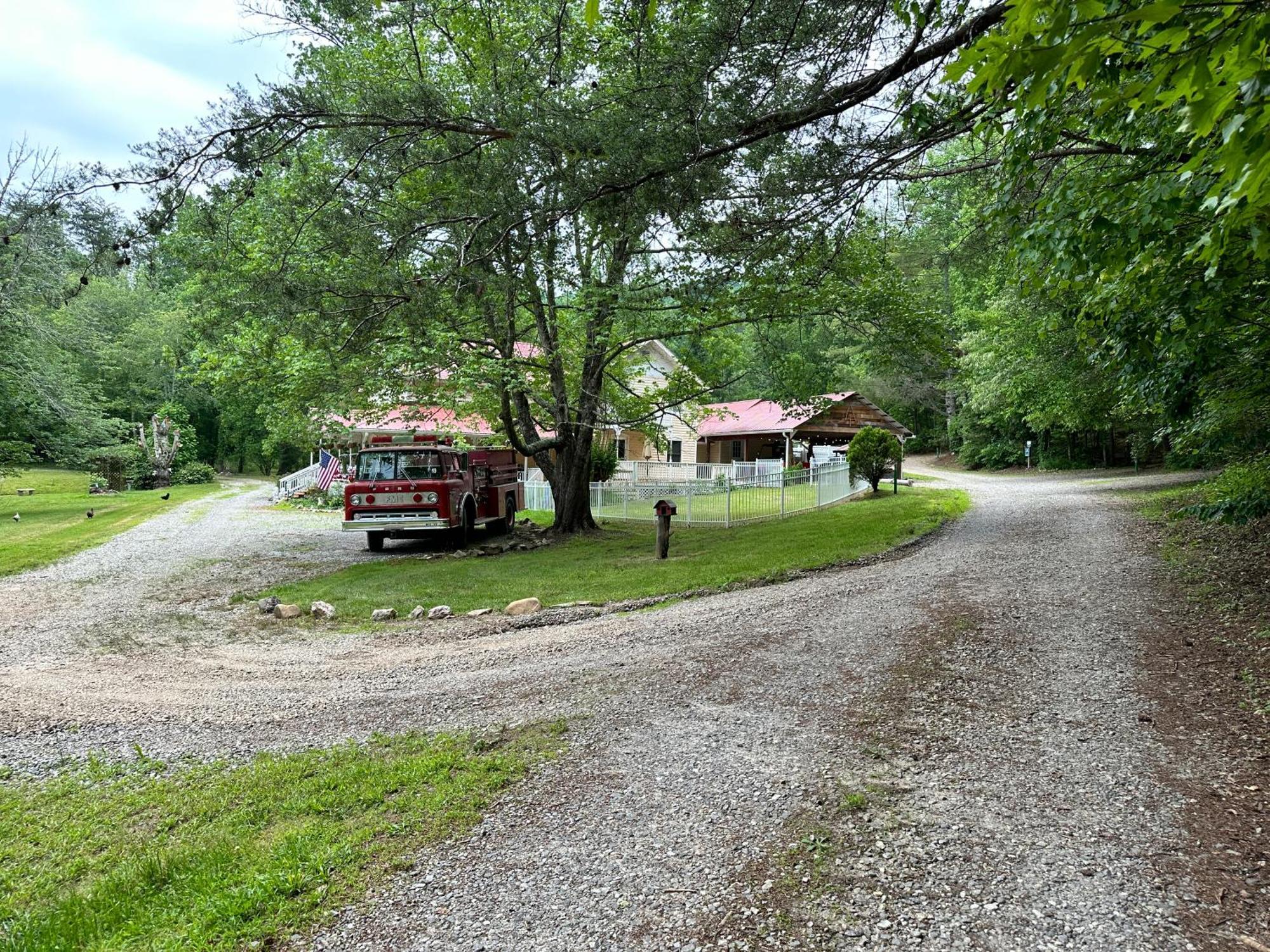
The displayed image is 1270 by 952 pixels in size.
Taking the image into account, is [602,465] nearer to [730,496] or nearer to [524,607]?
[730,496]

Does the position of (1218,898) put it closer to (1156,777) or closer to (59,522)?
(1156,777)

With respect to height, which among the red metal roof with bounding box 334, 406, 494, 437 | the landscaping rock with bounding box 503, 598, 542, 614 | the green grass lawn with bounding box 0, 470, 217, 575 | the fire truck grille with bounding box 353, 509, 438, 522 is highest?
the red metal roof with bounding box 334, 406, 494, 437

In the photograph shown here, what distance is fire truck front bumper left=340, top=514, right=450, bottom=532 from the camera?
13719mm

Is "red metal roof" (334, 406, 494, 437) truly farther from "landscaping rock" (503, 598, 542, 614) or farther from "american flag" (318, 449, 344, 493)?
"american flag" (318, 449, 344, 493)

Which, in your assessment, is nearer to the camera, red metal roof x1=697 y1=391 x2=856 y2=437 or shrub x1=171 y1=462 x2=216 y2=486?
shrub x1=171 y1=462 x2=216 y2=486

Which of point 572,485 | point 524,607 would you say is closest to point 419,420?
point 572,485

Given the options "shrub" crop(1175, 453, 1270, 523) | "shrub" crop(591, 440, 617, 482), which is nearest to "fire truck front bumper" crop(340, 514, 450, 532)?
"shrub" crop(591, 440, 617, 482)

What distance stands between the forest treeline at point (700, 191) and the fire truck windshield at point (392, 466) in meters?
1.70

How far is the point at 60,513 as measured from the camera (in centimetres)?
2056

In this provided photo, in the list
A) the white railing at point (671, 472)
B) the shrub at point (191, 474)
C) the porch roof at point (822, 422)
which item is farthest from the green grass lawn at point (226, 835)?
the shrub at point (191, 474)

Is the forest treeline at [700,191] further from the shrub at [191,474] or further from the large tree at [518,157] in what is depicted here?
the shrub at [191,474]

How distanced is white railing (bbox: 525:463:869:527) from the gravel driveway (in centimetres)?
687

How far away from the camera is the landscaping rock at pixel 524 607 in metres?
8.64

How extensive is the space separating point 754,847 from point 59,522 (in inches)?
880
